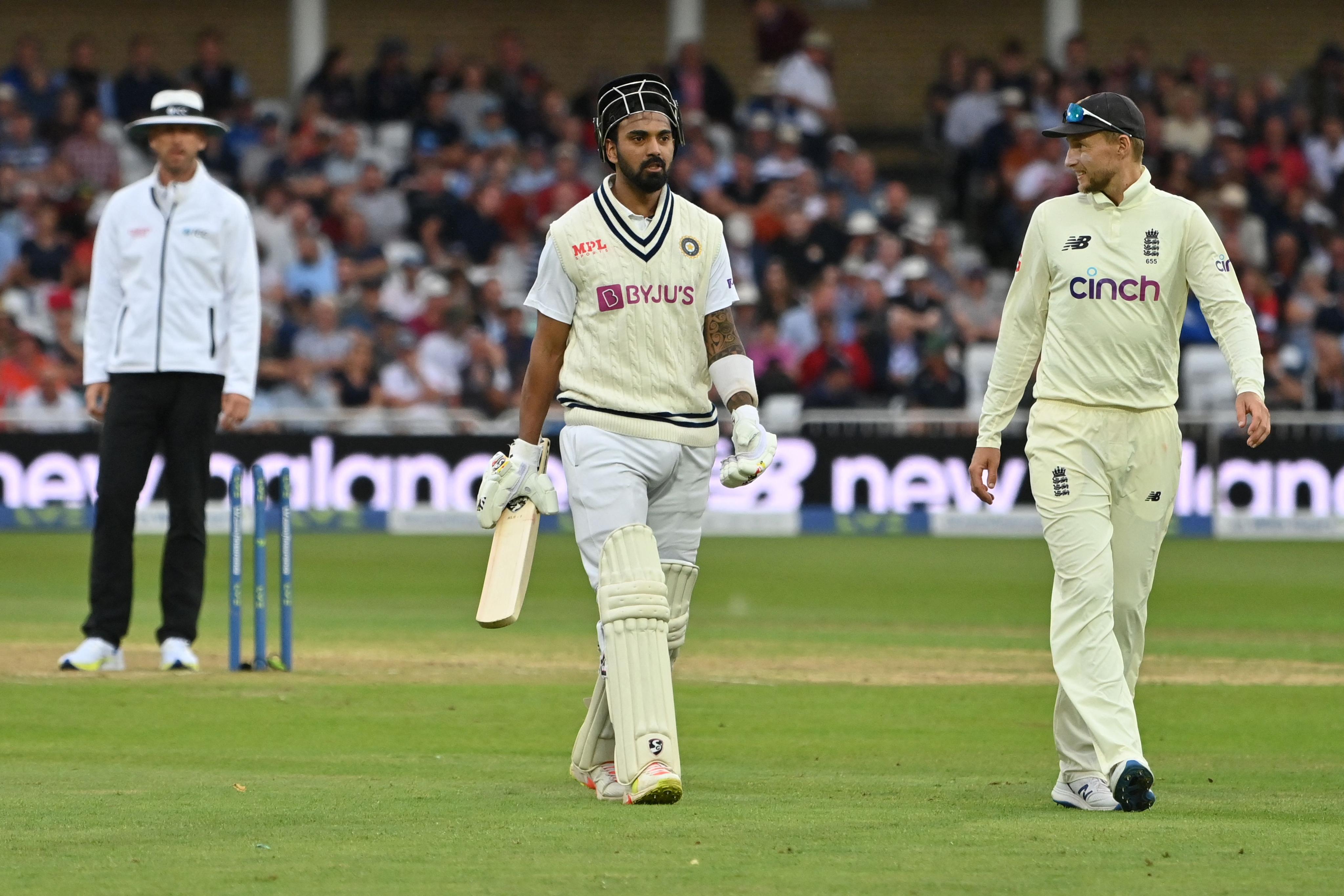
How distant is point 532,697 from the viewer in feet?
32.2

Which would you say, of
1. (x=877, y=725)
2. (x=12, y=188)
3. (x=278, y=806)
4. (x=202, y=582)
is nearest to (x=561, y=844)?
(x=278, y=806)

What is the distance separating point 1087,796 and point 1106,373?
4.27 feet

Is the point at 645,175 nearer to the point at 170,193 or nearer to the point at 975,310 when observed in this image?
the point at 170,193

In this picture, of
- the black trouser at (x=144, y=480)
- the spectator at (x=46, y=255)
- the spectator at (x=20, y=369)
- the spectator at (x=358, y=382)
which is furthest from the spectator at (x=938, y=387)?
the black trouser at (x=144, y=480)

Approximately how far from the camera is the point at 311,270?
74.3 feet

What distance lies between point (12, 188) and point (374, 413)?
229 inches

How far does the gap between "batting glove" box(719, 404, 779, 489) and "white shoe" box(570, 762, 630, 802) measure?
961 mm

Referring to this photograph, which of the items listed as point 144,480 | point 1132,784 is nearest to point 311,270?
point 144,480

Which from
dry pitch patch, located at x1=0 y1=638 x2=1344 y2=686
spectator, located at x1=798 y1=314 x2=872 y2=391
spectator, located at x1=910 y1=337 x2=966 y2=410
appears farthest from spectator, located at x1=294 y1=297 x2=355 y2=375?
dry pitch patch, located at x1=0 y1=638 x2=1344 y2=686

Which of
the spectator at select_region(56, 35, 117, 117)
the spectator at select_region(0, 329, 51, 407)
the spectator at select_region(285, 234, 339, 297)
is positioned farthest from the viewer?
the spectator at select_region(56, 35, 117, 117)

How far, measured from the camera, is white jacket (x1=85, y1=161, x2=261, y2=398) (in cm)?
996

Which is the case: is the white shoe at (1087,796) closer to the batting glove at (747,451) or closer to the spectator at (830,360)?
the batting glove at (747,451)

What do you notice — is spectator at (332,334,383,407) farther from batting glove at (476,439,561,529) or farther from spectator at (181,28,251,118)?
batting glove at (476,439,561,529)

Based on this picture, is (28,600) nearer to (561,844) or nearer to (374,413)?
(374,413)
